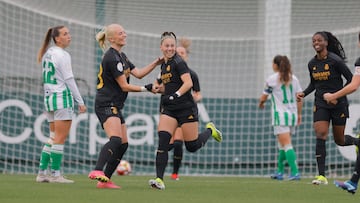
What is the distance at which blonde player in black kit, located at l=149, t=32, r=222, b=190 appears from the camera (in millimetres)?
9555

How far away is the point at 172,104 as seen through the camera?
9695 mm

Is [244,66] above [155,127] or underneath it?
above

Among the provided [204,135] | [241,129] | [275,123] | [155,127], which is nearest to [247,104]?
[241,129]

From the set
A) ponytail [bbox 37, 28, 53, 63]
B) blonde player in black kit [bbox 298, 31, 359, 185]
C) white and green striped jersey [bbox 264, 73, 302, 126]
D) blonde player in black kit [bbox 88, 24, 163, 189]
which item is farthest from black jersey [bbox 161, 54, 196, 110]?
white and green striped jersey [bbox 264, 73, 302, 126]

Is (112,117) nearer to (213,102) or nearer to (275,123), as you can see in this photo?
(275,123)

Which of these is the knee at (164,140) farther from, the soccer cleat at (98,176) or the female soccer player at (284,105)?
the female soccer player at (284,105)

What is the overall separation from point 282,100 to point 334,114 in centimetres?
212

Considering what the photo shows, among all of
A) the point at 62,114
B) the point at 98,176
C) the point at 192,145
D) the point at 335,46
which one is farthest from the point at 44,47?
the point at 335,46

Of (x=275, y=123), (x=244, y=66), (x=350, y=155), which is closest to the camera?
(x=275, y=123)

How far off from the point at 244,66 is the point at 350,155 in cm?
328

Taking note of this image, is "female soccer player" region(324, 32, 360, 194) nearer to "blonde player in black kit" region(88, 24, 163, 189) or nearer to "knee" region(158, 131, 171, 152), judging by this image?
"knee" region(158, 131, 171, 152)

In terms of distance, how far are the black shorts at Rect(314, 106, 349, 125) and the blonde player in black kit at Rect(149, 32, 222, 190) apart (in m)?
2.05

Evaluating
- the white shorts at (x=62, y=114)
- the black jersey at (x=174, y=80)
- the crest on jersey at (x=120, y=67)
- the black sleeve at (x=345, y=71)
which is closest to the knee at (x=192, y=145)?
the black jersey at (x=174, y=80)

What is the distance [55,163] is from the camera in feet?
35.3
